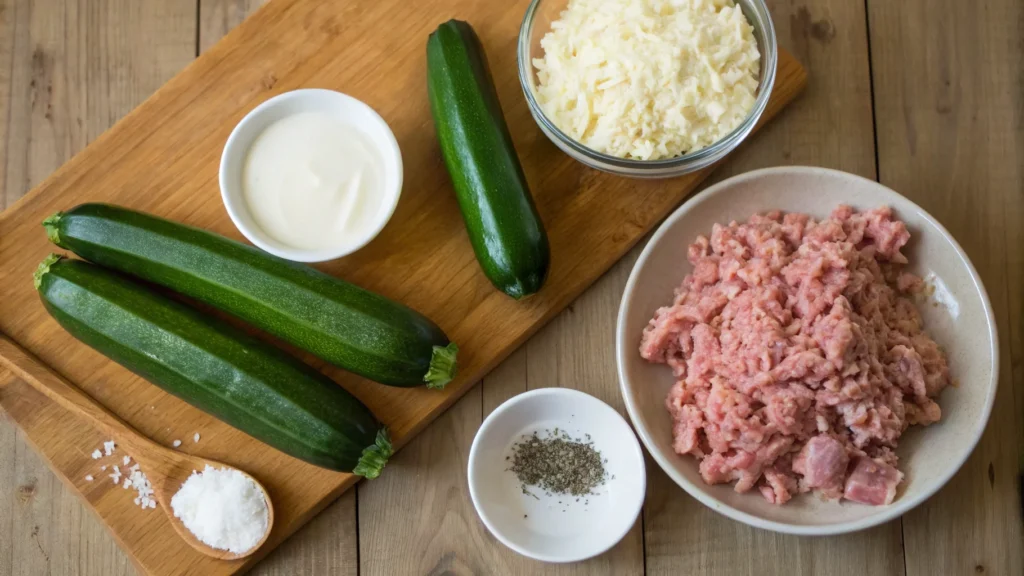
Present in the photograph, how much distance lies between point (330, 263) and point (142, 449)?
2.34 feet

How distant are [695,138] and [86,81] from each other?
1834mm

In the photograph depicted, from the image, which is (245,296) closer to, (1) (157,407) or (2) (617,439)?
(1) (157,407)

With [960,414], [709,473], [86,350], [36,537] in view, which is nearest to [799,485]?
[709,473]

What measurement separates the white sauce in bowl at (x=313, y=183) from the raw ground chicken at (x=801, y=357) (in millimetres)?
852

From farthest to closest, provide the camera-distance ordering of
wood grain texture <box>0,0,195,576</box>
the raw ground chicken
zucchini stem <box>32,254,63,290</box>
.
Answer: wood grain texture <box>0,0,195,576</box>
zucchini stem <box>32,254,63,290</box>
the raw ground chicken

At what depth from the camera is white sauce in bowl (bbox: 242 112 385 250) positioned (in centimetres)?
229

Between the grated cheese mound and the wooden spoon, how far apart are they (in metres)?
1.35

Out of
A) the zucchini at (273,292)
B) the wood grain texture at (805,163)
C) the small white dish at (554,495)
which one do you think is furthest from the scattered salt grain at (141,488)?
the wood grain texture at (805,163)

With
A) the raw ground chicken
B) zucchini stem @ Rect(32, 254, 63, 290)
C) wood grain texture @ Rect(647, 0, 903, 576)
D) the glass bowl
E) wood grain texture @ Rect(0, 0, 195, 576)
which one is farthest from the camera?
wood grain texture @ Rect(0, 0, 195, 576)

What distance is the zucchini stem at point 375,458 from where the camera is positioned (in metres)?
2.26

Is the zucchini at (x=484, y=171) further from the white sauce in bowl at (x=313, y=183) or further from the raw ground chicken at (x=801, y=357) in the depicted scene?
the raw ground chicken at (x=801, y=357)

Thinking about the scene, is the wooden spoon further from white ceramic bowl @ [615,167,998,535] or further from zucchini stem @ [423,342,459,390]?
white ceramic bowl @ [615,167,998,535]

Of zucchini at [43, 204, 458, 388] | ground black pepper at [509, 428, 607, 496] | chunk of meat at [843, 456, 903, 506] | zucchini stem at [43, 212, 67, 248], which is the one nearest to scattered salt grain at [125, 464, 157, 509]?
zucchini at [43, 204, 458, 388]

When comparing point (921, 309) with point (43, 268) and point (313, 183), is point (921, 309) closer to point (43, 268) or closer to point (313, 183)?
point (313, 183)
